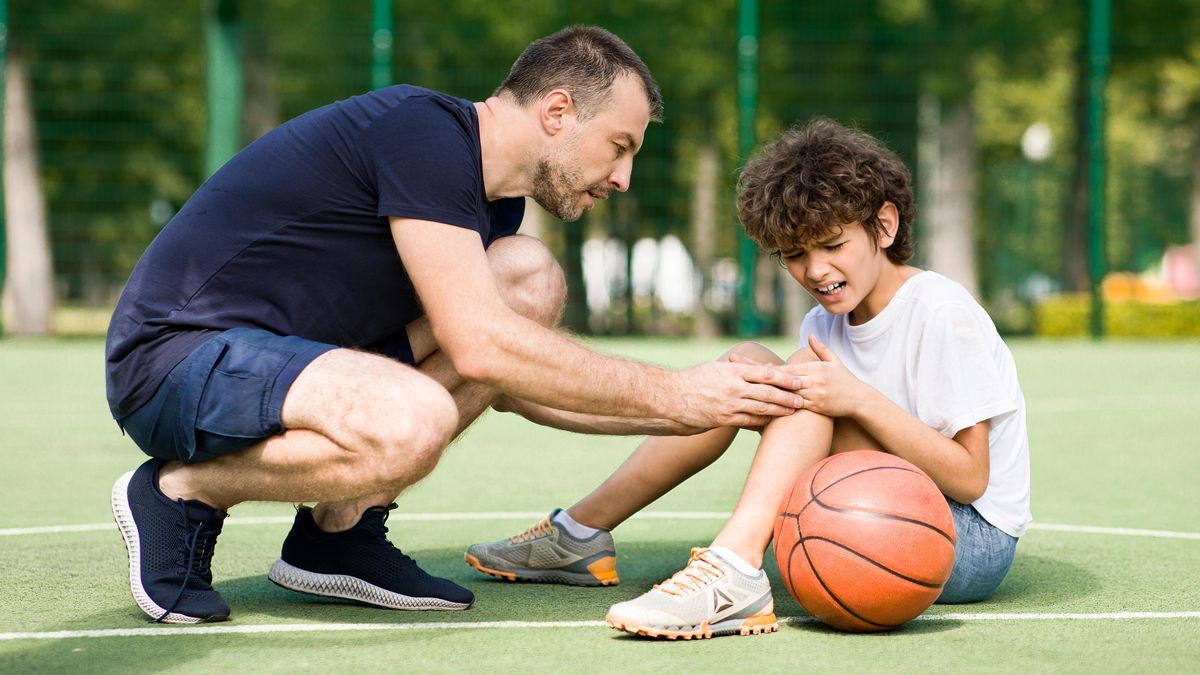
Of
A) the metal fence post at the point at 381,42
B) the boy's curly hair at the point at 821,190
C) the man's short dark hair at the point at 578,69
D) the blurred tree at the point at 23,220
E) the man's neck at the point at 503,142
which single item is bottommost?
the blurred tree at the point at 23,220

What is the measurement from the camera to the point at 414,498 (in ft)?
20.4

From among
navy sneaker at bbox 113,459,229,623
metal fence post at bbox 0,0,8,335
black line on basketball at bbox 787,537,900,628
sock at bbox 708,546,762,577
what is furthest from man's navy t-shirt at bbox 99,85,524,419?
metal fence post at bbox 0,0,8,335

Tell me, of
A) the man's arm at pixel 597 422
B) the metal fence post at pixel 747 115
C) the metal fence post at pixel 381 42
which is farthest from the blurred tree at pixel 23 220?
the man's arm at pixel 597 422

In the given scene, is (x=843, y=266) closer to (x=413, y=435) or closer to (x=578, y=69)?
(x=578, y=69)

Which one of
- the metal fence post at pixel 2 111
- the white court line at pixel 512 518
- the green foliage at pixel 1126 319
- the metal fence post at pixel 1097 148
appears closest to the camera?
the white court line at pixel 512 518

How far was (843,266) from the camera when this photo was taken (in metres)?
3.98

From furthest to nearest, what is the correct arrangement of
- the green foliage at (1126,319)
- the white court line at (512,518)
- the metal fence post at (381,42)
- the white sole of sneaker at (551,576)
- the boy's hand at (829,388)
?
the green foliage at (1126,319) → the metal fence post at (381,42) → the white court line at (512,518) → the white sole of sneaker at (551,576) → the boy's hand at (829,388)

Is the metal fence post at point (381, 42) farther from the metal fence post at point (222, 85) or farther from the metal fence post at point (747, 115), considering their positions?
the metal fence post at point (747, 115)

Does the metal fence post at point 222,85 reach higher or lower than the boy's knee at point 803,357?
higher

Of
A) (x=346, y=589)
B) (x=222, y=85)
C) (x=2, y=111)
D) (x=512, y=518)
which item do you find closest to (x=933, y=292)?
(x=346, y=589)

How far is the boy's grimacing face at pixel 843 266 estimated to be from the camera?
3.99 metres

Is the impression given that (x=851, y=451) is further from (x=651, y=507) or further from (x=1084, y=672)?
(x=651, y=507)

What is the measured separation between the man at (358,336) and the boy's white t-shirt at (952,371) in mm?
414

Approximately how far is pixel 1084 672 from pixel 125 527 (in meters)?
2.30
